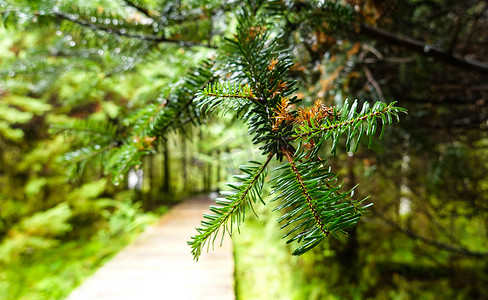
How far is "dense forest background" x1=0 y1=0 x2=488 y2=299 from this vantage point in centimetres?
79

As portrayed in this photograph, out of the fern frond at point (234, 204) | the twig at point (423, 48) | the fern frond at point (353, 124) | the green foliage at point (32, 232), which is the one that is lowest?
the green foliage at point (32, 232)

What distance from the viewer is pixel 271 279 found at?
3230 mm

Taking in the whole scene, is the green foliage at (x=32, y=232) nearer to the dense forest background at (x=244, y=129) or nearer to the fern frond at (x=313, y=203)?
the dense forest background at (x=244, y=129)

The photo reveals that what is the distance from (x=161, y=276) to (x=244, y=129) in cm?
144

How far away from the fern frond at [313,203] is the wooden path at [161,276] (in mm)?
1877

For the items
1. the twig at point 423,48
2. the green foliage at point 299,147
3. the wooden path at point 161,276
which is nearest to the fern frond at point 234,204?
the green foliage at point 299,147

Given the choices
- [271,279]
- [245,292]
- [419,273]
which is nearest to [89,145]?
[245,292]

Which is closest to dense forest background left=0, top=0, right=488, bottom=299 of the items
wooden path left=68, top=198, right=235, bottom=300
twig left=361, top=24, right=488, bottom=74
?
twig left=361, top=24, right=488, bottom=74

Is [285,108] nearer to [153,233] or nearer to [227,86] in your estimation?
[227,86]

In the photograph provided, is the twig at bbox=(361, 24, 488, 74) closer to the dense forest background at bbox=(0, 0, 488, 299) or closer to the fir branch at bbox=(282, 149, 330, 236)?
the dense forest background at bbox=(0, 0, 488, 299)

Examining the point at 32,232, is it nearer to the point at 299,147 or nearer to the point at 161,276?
the point at 161,276

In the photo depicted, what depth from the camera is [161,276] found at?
7.40 ft

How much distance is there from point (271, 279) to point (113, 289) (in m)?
1.86

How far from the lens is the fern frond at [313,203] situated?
34cm
